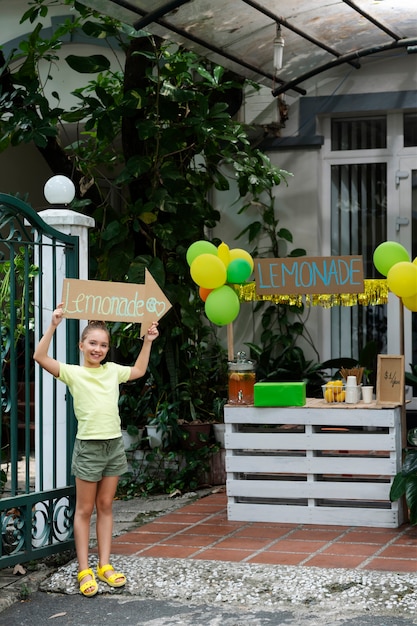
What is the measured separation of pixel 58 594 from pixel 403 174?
210 inches

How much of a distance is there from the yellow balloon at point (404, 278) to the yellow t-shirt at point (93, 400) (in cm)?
188

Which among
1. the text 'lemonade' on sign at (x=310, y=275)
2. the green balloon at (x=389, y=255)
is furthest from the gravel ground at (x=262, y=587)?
the green balloon at (x=389, y=255)

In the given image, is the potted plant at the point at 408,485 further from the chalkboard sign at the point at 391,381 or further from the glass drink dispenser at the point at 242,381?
the glass drink dispenser at the point at 242,381

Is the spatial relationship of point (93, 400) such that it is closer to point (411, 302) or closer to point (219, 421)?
point (411, 302)

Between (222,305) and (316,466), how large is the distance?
118cm

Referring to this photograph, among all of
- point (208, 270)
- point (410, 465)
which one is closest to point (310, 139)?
point (208, 270)

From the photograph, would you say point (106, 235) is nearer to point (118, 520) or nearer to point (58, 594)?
point (118, 520)

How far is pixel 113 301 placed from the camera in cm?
549

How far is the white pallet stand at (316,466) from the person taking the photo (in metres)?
6.23

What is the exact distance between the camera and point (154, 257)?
7.81 meters

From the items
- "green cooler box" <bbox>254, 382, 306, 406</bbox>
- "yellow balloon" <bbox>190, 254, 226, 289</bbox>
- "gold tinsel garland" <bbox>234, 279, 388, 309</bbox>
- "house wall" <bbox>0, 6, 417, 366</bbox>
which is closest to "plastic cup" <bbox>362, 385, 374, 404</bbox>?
"green cooler box" <bbox>254, 382, 306, 406</bbox>

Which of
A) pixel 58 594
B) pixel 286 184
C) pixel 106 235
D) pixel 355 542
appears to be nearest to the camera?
pixel 58 594

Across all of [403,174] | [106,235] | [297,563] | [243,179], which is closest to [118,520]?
[297,563]

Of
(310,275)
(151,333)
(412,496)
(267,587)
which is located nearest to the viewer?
(267,587)
